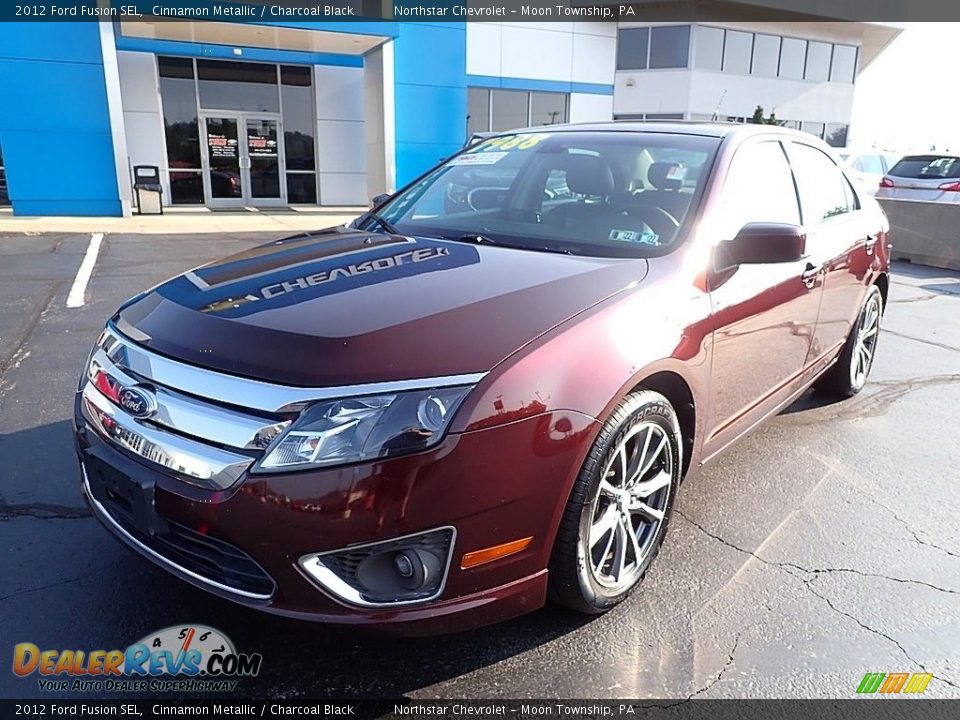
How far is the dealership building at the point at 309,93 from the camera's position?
579 inches

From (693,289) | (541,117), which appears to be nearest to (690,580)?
(693,289)

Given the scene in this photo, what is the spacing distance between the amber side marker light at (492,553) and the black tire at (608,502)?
16 cm

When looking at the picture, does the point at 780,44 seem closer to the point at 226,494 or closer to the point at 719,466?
the point at 719,466

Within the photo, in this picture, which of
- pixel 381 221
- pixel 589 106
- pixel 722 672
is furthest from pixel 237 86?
pixel 722 672

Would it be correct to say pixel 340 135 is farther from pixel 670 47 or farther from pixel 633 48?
pixel 670 47

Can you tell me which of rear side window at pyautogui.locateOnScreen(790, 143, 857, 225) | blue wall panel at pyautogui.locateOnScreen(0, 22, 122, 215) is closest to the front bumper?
rear side window at pyautogui.locateOnScreen(790, 143, 857, 225)

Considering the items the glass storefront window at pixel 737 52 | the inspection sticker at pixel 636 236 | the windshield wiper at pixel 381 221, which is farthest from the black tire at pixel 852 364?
the glass storefront window at pixel 737 52

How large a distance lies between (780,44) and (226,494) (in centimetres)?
3128

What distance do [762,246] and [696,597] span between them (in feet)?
4.49

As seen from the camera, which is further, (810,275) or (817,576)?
(810,275)

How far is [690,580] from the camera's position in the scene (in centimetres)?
279

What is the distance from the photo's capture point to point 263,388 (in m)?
1.94

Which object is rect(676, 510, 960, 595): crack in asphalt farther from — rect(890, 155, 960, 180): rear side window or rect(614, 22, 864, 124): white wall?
rect(614, 22, 864, 124): white wall

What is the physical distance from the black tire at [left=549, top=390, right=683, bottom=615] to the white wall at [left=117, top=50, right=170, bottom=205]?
17.0 meters
